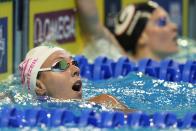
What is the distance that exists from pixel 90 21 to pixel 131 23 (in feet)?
1.31

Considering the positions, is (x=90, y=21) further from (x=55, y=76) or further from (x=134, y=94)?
(x=55, y=76)

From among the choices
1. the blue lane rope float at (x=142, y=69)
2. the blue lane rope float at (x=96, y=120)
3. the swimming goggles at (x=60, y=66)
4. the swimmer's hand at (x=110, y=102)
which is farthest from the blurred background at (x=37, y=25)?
the blue lane rope float at (x=96, y=120)

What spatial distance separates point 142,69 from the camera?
6098 mm

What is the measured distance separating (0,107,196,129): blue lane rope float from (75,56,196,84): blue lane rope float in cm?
166

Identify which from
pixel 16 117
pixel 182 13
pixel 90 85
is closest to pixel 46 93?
pixel 16 117

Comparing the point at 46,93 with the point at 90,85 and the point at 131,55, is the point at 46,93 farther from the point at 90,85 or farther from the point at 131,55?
the point at 131,55

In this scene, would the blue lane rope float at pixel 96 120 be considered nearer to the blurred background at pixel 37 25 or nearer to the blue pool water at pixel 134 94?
the blue pool water at pixel 134 94

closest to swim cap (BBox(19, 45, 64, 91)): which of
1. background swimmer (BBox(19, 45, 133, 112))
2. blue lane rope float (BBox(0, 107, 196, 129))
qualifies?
background swimmer (BBox(19, 45, 133, 112))

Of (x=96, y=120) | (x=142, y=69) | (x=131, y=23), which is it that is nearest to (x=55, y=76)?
(x=96, y=120)

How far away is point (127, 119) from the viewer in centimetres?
431

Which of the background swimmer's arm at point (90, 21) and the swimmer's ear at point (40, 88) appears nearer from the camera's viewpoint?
the swimmer's ear at point (40, 88)

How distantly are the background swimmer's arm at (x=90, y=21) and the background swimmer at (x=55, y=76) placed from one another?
2.06 m

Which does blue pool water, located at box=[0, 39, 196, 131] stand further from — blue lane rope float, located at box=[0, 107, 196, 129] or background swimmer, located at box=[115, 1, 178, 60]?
background swimmer, located at box=[115, 1, 178, 60]

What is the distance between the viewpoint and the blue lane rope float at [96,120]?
14.0 ft
